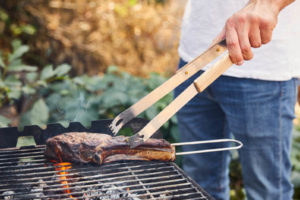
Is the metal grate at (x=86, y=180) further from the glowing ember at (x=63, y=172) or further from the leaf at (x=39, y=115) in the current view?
the leaf at (x=39, y=115)

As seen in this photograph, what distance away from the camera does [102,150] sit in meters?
1.69

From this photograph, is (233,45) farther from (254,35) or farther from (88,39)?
(88,39)

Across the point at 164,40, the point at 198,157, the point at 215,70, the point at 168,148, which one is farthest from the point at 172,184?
the point at 164,40

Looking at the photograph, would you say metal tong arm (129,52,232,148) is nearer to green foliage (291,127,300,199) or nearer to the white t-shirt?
the white t-shirt

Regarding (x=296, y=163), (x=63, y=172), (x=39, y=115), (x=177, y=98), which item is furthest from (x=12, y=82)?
(x=296, y=163)

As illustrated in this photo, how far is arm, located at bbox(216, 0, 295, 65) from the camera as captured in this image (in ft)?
4.88

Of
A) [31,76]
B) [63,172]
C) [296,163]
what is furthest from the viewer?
[296,163]

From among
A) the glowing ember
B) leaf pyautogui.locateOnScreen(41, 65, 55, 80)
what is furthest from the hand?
leaf pyautogui.locateOnScreen(41, 65, 55, 80)

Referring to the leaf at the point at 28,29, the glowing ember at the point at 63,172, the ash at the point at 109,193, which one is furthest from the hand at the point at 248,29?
the leaf at the point at 28,29

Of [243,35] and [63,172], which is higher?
[243,35]

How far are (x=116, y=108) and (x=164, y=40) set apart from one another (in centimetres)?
274

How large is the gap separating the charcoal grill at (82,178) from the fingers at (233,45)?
570mm

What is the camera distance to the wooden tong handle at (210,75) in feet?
4.76

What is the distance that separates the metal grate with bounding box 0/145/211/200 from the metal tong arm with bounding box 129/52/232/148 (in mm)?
230
